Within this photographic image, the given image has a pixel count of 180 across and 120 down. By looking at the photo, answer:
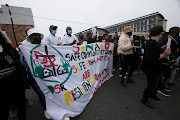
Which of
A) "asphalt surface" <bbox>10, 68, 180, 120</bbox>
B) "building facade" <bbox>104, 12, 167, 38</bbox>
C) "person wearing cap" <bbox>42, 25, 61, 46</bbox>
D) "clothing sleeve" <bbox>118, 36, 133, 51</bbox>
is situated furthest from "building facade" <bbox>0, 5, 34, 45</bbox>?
"building facade" <bbox>104, 12, 167, 38</bbox>

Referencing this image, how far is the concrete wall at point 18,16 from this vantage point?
16.8 m

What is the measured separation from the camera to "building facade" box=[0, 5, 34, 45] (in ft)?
55.2

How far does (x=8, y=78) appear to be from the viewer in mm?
1386

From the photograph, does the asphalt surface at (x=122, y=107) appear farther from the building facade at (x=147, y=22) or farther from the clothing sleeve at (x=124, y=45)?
the building facade at (x=147, y=22)

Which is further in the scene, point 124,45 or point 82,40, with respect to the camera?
point 82,40

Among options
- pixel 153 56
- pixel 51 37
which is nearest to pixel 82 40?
pixel 51 37

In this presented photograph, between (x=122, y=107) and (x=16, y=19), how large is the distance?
77.5ft

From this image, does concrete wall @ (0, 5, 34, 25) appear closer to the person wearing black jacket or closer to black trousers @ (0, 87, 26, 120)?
the person wearing black jacket

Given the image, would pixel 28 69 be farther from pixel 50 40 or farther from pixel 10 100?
pixel 50 40

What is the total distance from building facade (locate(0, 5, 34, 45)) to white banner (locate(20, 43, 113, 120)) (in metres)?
20.9

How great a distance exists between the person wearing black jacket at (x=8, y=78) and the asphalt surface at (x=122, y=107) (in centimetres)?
90

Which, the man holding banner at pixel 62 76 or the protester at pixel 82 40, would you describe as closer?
the man holding banner at pixel 62 76

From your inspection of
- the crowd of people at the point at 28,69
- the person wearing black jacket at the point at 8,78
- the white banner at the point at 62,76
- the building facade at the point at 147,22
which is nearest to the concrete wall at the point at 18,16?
the crowd of people at the point at 28,69

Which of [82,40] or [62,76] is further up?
[82,40]
